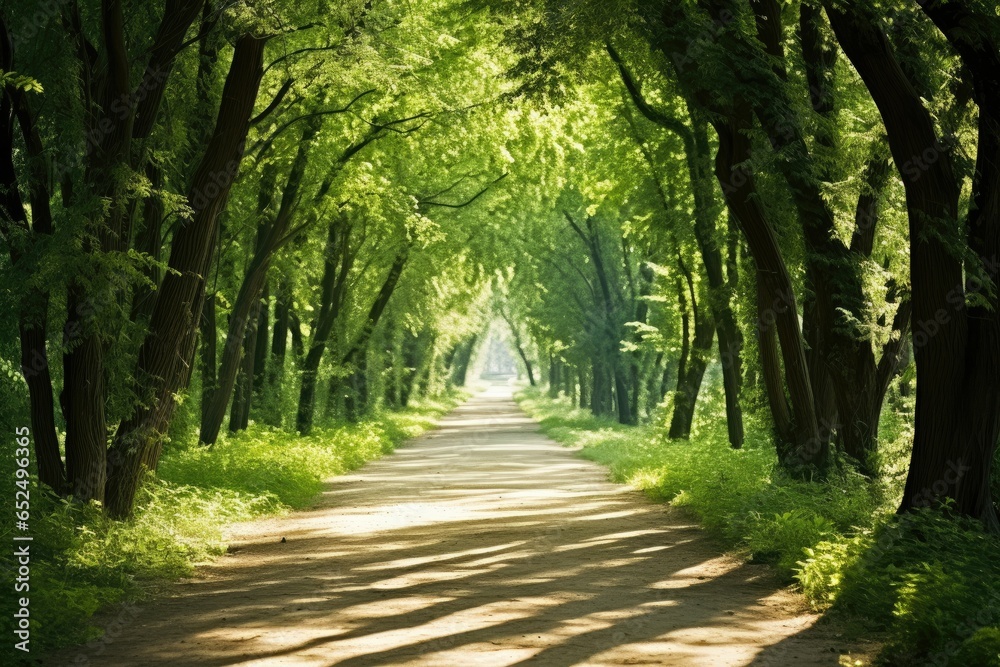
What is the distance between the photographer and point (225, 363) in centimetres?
2148

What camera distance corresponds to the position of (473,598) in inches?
366

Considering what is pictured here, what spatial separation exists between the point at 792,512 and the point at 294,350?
26934 mm

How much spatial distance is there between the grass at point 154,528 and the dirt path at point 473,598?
329mm

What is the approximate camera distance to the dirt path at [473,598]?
729cm

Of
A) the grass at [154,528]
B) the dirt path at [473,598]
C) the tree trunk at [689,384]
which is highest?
the tree trunk at [689,384]

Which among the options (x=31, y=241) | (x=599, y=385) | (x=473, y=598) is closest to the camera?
(x=473, y=598)

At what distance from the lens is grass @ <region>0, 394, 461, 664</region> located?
8.03 m

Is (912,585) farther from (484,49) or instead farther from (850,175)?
(484,49)

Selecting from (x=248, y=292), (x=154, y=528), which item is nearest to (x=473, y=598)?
(x=154, y=528)

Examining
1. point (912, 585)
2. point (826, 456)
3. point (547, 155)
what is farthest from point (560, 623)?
point (547, 155)

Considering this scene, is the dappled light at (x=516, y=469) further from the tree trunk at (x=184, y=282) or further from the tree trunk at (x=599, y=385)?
the tree trunk at (x=599, y=385)

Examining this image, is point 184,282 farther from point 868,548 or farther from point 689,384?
point 689,384

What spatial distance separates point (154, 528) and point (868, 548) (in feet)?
23.9

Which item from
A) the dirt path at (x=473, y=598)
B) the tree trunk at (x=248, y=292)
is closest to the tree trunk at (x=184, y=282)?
the dirt path at (x=473, y=598)
